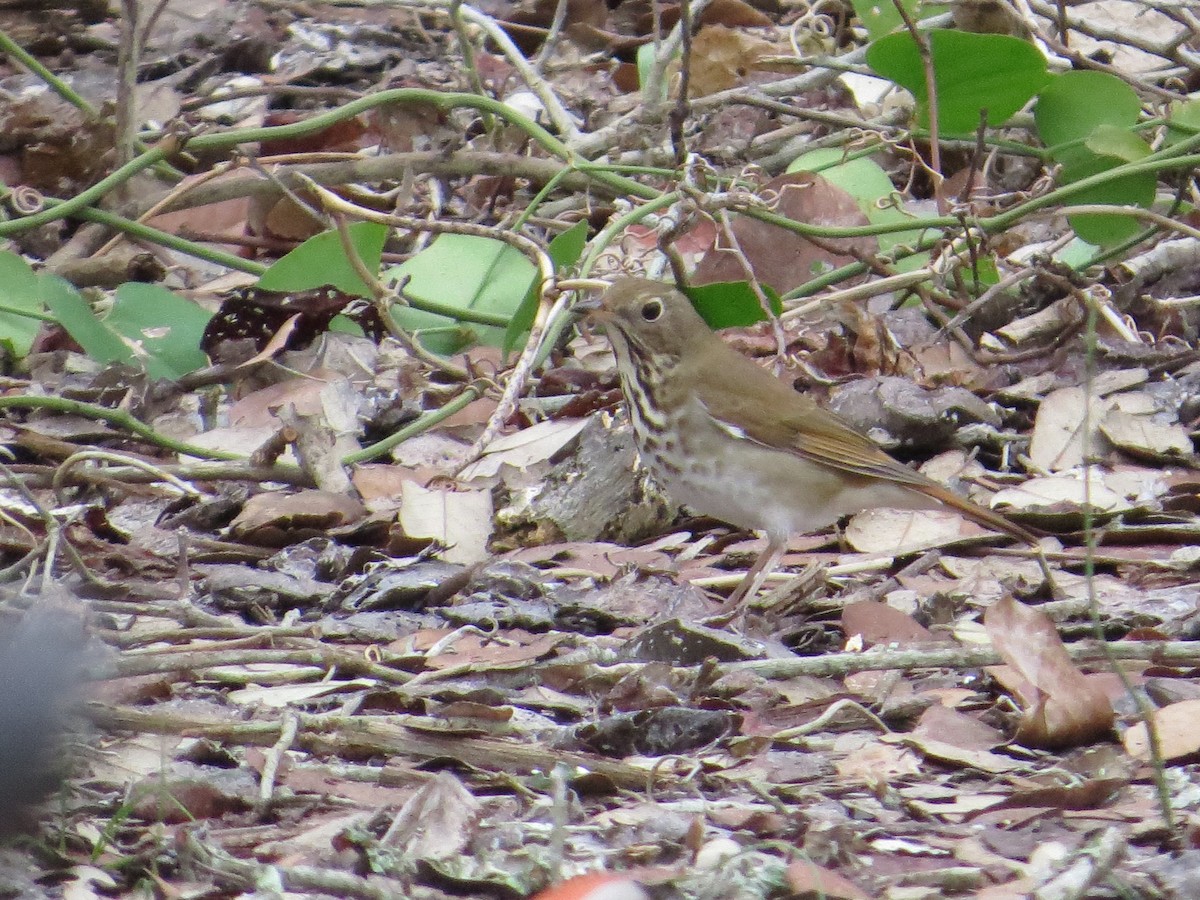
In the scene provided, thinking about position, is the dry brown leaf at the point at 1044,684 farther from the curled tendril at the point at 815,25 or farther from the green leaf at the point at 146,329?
the curled tendril at the point at 815,25

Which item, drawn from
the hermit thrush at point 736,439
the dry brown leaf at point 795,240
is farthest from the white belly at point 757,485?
the dry brown leaf at point 795,240

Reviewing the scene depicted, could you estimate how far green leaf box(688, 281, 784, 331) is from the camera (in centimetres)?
491

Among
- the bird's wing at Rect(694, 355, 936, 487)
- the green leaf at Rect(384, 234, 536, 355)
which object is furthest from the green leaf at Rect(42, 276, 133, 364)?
the bird's wing at Rect(694, 355, 936, 487)

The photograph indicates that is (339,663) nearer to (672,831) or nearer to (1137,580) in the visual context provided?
(672,831)

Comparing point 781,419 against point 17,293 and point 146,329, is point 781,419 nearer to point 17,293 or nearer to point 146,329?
point 146,329

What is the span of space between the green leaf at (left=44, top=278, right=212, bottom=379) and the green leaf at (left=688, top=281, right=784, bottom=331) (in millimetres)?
1508

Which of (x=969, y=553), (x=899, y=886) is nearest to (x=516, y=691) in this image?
(x=899, y=886)

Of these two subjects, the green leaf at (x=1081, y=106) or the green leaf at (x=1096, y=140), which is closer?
the green leaf at (x=1096, y=140)

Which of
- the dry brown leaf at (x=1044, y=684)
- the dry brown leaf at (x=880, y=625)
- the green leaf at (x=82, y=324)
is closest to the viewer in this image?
the dry brown leaf at (x=1044, y=684)

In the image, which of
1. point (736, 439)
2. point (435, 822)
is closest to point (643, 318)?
point (736, 439)

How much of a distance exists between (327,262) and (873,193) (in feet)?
5.78

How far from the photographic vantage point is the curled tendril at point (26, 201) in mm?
5152

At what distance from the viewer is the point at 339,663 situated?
3.32 meters

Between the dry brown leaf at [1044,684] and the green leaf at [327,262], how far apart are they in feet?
7.74
